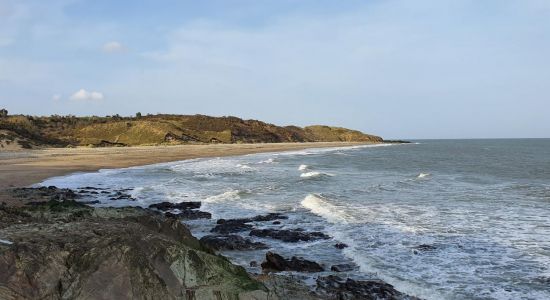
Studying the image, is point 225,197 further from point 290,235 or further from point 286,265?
point 286,265

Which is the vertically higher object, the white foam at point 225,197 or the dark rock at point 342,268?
the white foam at point 225,197

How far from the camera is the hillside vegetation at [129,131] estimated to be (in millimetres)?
74438

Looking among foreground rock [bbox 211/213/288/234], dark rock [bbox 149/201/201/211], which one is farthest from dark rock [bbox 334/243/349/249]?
dark rock [bbox 149/201/201/211]

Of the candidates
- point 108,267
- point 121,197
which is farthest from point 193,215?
point 108,267

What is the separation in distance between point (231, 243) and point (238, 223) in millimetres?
3260

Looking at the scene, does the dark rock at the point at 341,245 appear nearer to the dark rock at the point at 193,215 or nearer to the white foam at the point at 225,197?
the dark rock at the point at 193,215

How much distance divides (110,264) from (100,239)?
0.47 metres

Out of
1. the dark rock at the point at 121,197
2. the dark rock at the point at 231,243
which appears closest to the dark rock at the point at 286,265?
the dark rock at the point at 231,243

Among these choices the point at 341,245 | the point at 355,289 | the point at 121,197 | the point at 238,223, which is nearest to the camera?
the point at 355,289

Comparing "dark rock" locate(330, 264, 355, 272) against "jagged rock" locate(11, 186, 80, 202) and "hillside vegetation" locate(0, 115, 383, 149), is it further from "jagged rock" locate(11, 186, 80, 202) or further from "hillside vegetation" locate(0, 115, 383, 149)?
"hillside vegetation" locate(0, 115, 383, 149)

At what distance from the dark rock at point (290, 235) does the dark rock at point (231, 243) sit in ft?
3.51

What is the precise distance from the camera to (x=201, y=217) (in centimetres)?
1909

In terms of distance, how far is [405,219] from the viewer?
1875 centimetres

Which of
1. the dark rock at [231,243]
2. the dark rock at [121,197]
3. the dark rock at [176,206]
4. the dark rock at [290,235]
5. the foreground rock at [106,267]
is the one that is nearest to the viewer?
the foreground rock at [106,267]
